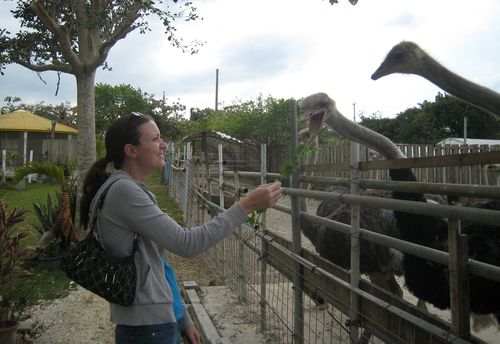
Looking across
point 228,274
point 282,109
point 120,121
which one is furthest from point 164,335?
point 282,109

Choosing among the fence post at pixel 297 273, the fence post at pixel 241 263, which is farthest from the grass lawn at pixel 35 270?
the fence post at pixel 297 273

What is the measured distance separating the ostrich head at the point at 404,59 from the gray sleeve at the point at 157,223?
150cm

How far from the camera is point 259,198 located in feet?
5.55

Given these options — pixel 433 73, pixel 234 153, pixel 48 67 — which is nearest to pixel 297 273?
pixel 433 73

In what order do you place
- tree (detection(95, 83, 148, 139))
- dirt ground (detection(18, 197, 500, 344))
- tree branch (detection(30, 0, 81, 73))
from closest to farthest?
dirt ground (detection(18, 197, 500, 344)), tree branch (detection(30, 0, 81, 73)), tree (detection(95, 83, 148, 139))

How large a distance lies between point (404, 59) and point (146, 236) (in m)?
1.78

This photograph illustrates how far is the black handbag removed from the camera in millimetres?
1597

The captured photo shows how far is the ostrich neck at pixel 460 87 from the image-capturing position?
2.36 m

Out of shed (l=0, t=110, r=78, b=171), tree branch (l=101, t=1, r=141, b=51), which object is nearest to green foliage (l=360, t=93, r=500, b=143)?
shed (l=0, t=110, r=78, b=171)

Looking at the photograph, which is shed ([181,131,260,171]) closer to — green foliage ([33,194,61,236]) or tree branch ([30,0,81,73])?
tree branch ([30,0,81,73])

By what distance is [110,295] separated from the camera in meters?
1.59

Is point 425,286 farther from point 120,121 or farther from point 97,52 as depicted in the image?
point 97,52

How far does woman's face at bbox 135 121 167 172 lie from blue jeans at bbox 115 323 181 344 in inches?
21.9

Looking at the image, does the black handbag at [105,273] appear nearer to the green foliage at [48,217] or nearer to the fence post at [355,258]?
the fence post at [355,258]
